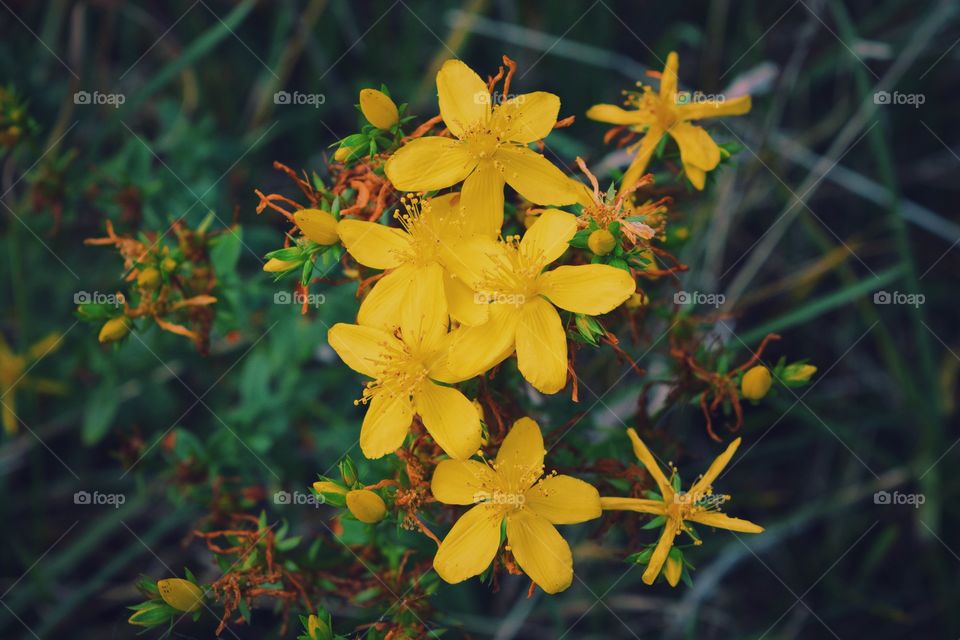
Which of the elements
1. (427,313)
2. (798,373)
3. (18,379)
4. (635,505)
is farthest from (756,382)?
(18,379)

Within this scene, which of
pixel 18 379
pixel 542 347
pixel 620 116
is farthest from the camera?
pixel 18 379

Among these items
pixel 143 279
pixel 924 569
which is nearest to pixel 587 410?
pixel 143 279

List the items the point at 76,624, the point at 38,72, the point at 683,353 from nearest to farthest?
the point at 683,353 → the point at 76,624 → the point at 38,72

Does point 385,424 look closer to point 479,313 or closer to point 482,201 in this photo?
point 479,313

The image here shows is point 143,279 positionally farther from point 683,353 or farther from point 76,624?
point 76,624

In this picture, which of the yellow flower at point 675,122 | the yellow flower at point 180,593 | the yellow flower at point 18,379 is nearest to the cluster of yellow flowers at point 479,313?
the yellow flower at point 675,122

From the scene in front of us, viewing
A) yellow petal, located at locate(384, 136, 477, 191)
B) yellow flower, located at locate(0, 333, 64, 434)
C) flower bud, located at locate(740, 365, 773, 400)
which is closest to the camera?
yellow petal, located at locate(384, 136, 477, 191)

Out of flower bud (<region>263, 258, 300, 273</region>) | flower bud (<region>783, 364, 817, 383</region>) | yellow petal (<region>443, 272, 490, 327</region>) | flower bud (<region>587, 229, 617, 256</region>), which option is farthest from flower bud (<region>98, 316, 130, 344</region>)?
flower bud (<region>783, 364, 817, 383</region>)

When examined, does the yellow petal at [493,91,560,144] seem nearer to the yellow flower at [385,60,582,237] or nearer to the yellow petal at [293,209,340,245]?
the yellow flower at [385,60,582,237]
